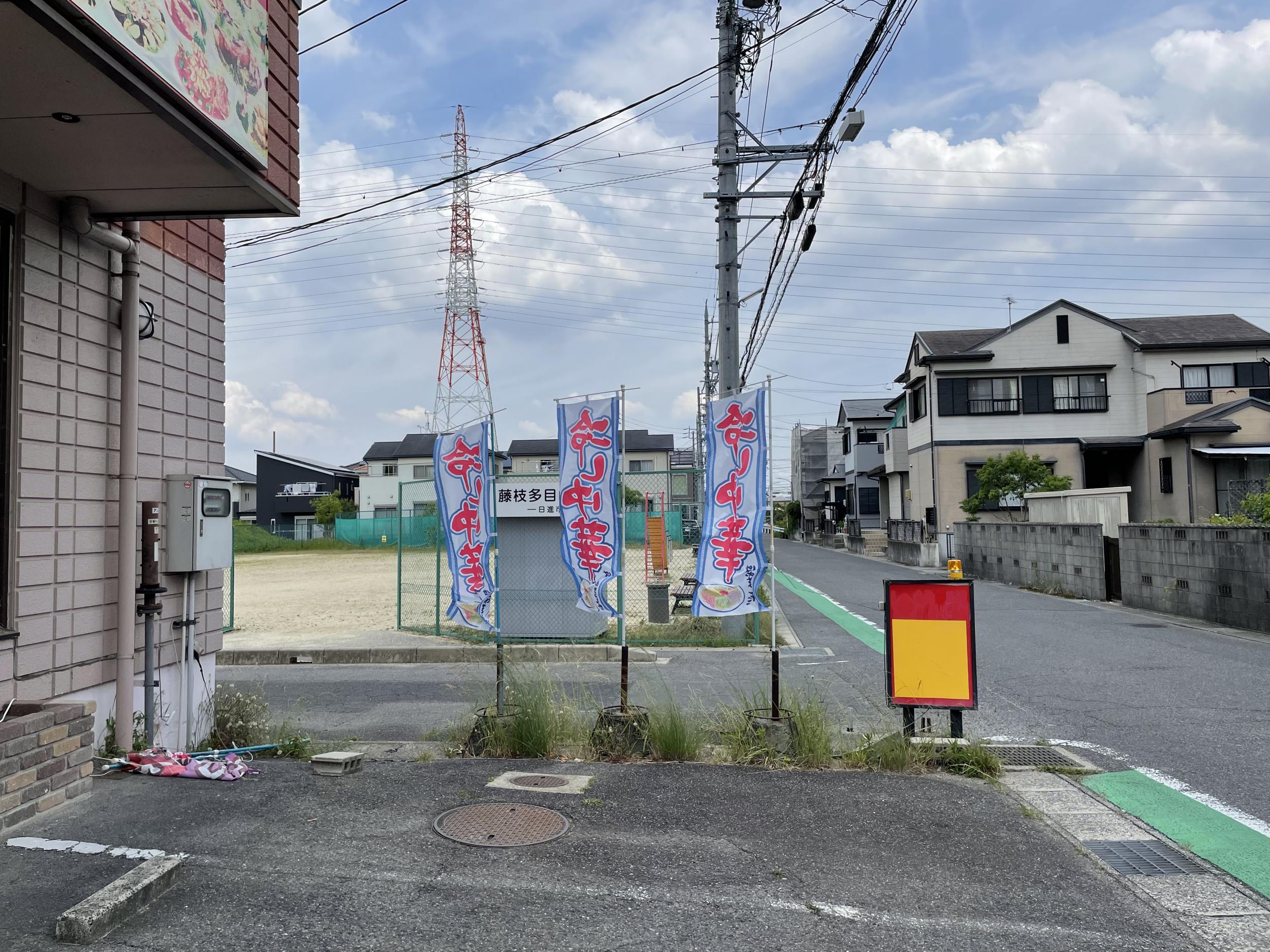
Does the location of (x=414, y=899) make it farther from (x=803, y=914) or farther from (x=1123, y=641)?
(x=1123, y=641)

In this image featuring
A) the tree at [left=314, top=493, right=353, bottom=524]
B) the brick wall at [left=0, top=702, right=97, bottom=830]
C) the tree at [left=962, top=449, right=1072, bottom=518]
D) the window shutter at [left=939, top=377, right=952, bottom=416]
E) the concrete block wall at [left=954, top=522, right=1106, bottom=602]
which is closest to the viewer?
the brick wall at [left=0, top=702, right=97, bottom=830]

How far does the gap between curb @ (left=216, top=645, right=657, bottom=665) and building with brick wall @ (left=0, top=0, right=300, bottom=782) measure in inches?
201

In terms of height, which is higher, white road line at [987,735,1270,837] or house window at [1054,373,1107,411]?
house window at [1054,373,1107,411]

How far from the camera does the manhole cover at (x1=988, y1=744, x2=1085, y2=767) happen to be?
589 cm

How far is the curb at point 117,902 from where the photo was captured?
3074 millimetres

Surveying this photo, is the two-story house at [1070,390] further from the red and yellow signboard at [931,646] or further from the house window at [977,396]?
the red and yellow signboard at [931,646]

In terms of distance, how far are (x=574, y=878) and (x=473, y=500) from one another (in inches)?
150

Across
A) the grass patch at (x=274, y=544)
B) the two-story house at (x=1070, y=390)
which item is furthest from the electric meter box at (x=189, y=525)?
the grass patch at (x=274, y=544)

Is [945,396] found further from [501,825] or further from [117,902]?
[117,902]

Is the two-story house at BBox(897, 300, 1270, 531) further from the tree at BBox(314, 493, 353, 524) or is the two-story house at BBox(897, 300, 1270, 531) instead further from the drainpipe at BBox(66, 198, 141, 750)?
the tree at BBox(314, 493, 353, 524)

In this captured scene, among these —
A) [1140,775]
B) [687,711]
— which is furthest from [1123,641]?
[687,711]

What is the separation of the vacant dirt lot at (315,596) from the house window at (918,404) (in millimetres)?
21358

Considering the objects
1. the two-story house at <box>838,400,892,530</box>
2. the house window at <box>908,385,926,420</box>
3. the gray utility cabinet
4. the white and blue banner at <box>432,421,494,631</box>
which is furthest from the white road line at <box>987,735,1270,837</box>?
the two-story house at <box>838,400,892,530</box>

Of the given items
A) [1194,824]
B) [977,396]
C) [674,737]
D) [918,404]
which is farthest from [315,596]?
[918,404]
